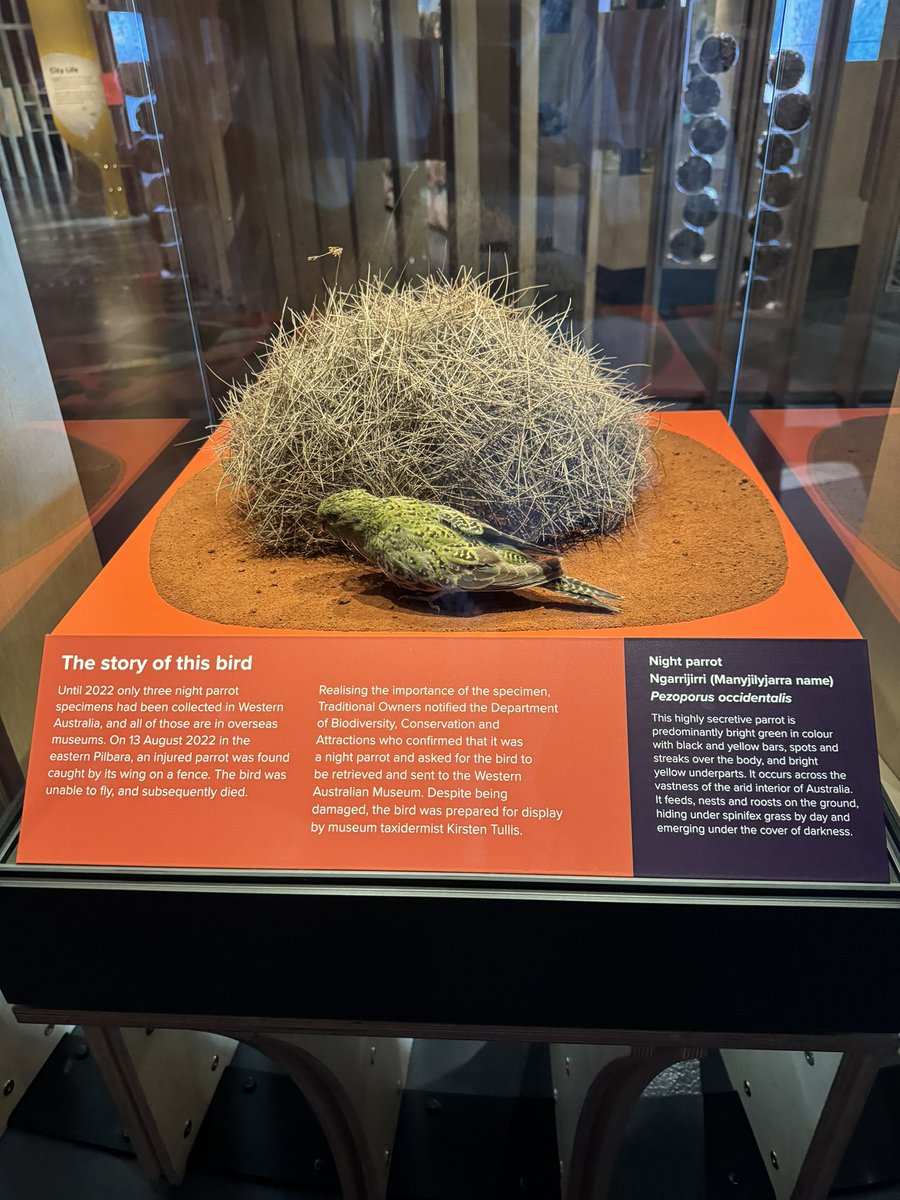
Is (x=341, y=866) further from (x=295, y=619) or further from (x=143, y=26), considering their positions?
(x=143, y=26)

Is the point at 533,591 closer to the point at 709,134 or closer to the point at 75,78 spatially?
the point at 709,134

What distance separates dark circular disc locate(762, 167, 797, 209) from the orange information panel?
1015mm

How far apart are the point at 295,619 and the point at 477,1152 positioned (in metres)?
0.93

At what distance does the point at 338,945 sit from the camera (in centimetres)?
82

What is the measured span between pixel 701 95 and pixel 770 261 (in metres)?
0.32

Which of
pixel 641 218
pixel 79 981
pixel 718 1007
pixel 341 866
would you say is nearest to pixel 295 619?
pixel 341 866

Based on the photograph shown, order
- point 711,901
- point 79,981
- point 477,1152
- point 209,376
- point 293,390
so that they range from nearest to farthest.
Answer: point 711,901 < point 79,981 < point 293,390 < point 477,1152 < point 209,376

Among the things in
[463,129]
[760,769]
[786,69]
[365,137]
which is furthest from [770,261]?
[760,769]

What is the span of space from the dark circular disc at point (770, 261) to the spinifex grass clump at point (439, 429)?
1.73 ft

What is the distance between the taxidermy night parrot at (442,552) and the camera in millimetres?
910

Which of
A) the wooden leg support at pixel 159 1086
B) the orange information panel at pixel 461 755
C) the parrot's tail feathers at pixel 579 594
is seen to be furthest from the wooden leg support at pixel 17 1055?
the parrot's tail feathers at pixel 579 594

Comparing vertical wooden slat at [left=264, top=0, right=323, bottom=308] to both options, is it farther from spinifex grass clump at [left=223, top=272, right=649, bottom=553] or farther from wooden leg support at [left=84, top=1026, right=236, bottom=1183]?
wooden leg support at [left=84, top=1026, right=236, bottom=1183]

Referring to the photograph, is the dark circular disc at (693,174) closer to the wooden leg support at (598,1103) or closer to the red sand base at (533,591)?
the red sand base at (533,591)

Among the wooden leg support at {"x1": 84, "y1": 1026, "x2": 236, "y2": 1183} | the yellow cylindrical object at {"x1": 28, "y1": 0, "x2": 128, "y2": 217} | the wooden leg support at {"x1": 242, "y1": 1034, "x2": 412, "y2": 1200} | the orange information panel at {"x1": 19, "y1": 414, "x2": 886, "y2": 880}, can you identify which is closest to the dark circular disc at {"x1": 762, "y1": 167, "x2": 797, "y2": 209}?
the orange information panel at {"x1": 19, "y1": 414, "x2": 886, "y2": 880}
